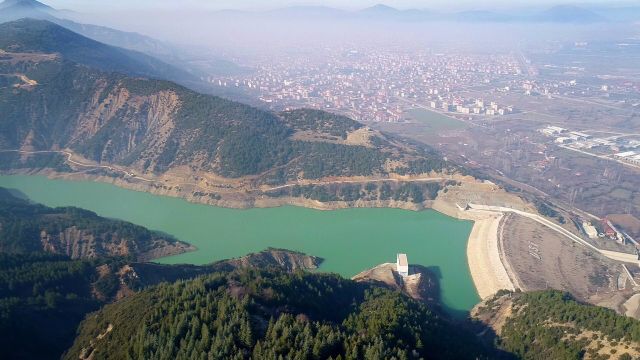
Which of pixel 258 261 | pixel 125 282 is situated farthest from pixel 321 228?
pixel 125 282

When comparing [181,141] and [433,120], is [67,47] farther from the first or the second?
[433,120]

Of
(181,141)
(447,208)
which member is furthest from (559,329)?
(181,141)

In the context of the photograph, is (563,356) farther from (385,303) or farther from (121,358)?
(121,358)

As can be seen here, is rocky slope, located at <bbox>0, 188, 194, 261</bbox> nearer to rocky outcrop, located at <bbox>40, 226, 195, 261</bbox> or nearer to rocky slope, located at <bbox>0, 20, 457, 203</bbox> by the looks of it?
rocky outcrop, located at <bbox>40, 226, 195, 261</bbox>

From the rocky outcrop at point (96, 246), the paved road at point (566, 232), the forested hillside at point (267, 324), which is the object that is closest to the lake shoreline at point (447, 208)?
the paved road at point (566, 232)

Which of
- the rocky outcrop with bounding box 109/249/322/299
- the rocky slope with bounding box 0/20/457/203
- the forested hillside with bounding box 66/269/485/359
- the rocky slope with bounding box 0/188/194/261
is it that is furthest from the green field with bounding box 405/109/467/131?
the forested hillside with bounding box 66/269/485/359

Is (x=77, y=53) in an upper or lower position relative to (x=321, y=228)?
upper

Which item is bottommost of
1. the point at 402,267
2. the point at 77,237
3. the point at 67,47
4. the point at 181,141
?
the point at 77,237
